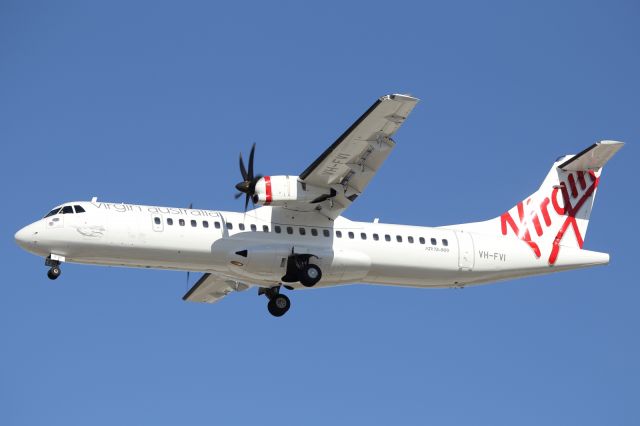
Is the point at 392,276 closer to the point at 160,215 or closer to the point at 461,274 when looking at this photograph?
the point at 461,274

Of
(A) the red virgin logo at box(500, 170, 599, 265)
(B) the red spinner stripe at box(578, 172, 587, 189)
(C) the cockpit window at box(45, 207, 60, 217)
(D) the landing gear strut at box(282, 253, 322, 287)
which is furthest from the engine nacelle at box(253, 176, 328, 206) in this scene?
(B) the red spinner stripe at box(578, 172, 587, 189)

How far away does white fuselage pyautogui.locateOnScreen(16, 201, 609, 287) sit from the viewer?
80.8ft

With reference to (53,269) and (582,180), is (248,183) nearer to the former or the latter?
(53,269)

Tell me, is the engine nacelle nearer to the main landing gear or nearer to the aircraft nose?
the main landing gear

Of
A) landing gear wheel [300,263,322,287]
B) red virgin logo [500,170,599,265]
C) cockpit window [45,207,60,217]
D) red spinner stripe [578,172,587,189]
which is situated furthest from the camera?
red spinner stripe [578,172,587,189]

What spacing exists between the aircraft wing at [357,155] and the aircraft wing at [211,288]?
4.19m

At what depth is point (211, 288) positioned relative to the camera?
29.8m

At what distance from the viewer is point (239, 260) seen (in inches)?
1005

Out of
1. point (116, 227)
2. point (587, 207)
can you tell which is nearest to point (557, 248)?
point (587, 207)

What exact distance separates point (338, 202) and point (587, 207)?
7853mm

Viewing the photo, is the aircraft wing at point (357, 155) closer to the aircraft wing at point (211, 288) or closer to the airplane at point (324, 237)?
the airplane at point (324, 237)

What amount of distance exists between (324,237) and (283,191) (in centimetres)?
184

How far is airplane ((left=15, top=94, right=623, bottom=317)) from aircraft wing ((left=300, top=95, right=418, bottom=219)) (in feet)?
0.09

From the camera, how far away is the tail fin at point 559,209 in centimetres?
2853
